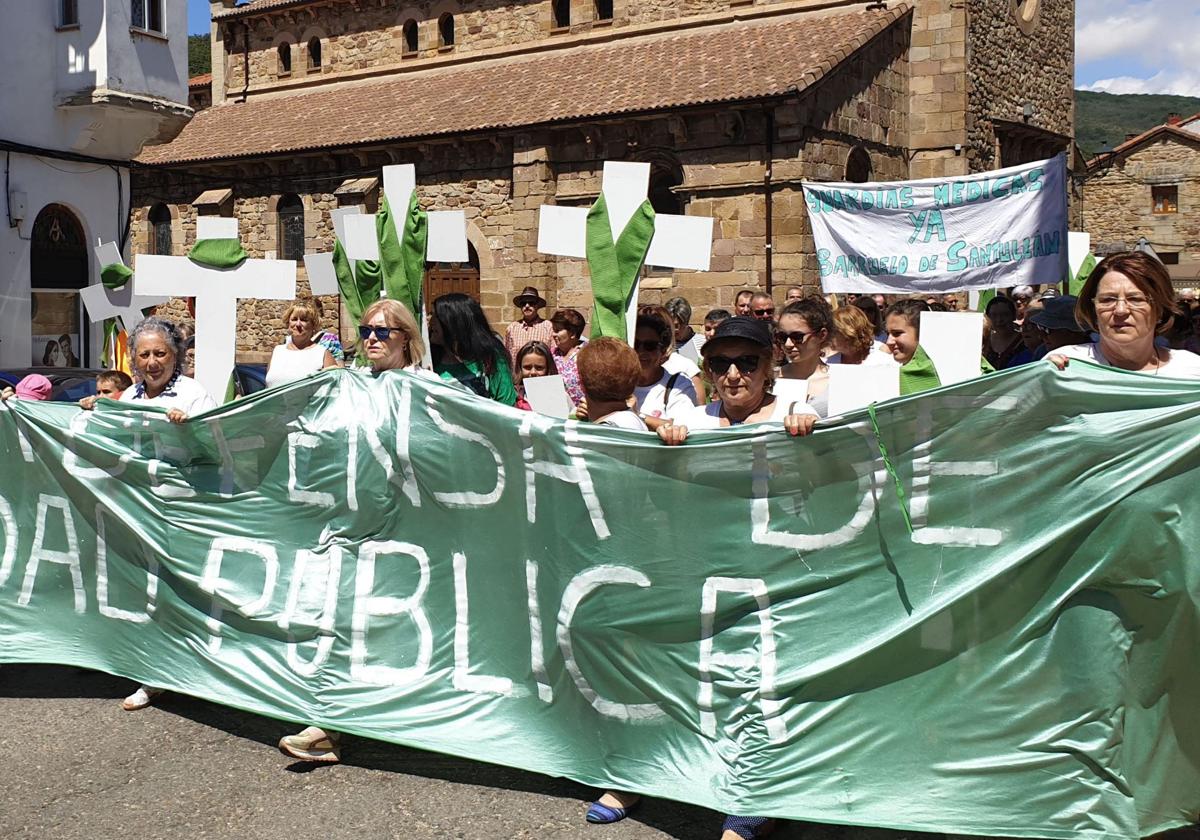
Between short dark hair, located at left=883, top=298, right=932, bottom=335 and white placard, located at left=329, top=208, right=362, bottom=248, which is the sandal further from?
white placard, located at left=329, top=208, right=362, bottom=248

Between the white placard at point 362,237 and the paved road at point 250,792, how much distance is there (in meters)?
2.61

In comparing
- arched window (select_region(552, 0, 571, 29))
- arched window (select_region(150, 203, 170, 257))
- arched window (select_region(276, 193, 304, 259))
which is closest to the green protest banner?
arched window (select_region(276, 193, 304, 259))

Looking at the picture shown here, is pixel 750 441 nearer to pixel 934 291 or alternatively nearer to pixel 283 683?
pixel 283 683

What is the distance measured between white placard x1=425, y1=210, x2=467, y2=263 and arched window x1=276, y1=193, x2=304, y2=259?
20.2 m

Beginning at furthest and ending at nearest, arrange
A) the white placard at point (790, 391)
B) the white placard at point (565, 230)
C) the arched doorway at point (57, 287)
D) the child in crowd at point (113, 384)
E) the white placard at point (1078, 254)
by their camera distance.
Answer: the arched doorway at point (57, 287), the white placard at point (1078, 254), the child in crowd at point (113, 384), the white placard at point (565, 230), the white placard at point (790, 391)

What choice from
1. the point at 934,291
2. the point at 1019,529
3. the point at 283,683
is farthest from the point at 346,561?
the point at 934,291

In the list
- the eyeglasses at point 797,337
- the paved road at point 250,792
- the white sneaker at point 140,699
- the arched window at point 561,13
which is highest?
the arched window at point 561,13

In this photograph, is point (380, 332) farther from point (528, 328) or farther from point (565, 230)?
point (528, 328)

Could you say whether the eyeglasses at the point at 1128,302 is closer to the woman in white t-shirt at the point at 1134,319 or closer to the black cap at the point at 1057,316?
the woman in white t-shirt at the point at 1134,319

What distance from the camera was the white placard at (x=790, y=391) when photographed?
456cm

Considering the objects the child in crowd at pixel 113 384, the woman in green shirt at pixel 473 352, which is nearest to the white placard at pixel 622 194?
A: the woman in green shirt at pixel 473 352

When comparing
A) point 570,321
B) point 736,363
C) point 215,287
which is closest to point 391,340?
point 736,363

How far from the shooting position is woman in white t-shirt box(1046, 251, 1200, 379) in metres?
3.93

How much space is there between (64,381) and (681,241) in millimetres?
5064
